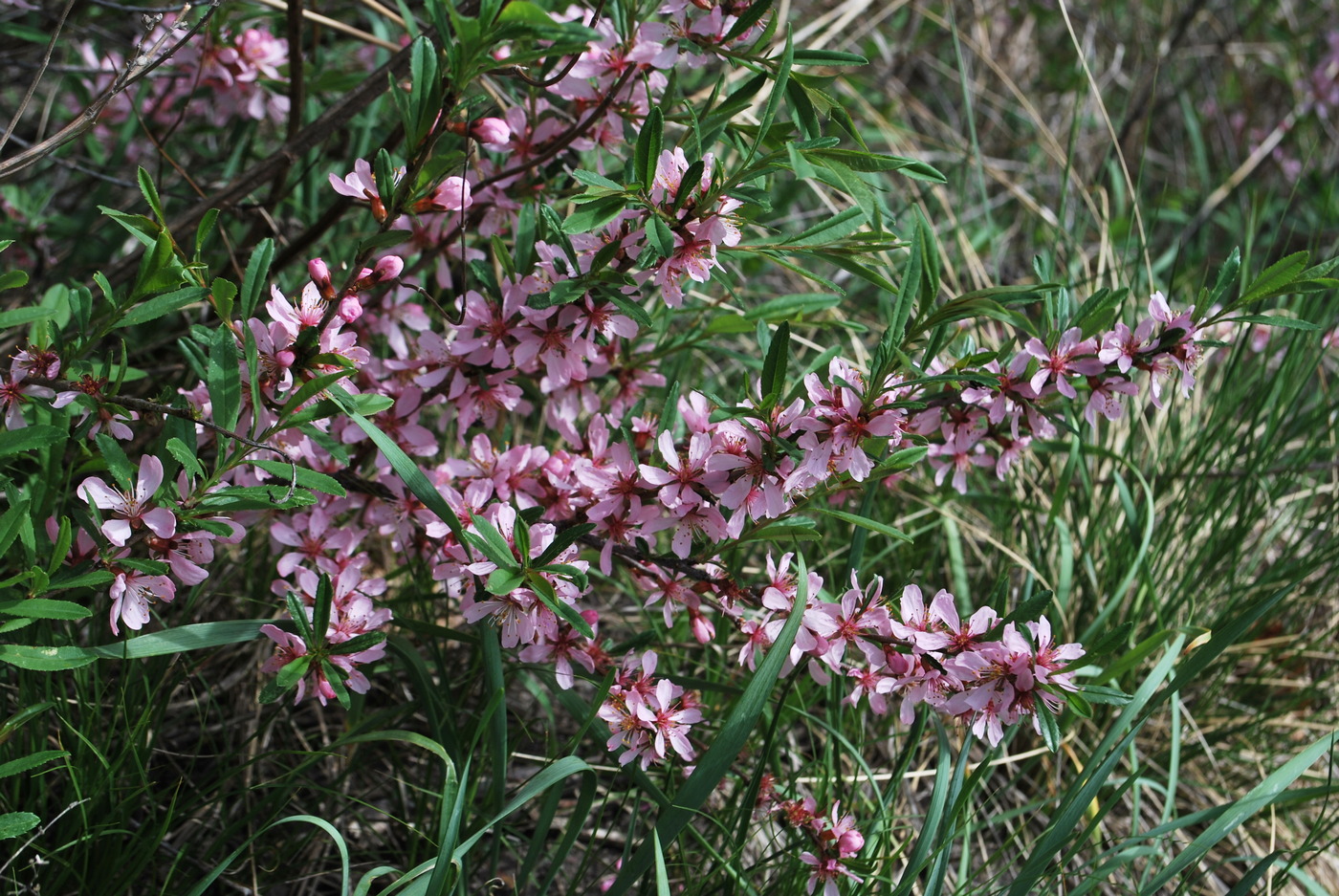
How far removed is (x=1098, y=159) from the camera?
3.73 metres

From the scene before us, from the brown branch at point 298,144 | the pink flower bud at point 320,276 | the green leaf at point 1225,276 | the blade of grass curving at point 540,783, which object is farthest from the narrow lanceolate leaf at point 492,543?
the green leaf at point 1225,276

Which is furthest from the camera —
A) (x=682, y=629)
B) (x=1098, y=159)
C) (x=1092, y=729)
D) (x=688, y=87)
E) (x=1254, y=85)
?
(x=1254, y=85)

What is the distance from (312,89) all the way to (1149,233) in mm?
1870

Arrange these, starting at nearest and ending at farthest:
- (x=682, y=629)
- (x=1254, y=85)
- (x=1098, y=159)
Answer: (x=682, y=629) → (x=1098, y=159) → (x=1254, y=85)

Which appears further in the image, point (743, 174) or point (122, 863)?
point (122, 863)

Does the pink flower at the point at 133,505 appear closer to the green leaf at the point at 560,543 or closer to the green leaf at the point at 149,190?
the green leaf at the point at 149,190

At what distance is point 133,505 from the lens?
1091 mm

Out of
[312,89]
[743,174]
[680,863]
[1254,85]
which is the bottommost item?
[680,863]

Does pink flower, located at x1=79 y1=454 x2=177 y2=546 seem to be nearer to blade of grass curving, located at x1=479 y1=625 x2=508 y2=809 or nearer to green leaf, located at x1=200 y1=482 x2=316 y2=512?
green leaf, located at x1=200 y1=482 x2=316 y2=512

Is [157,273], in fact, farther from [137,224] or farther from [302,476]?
[302,476]

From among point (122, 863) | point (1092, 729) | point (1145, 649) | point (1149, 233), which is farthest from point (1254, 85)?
point (122, 863)

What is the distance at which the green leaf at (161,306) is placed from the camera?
1.12 m

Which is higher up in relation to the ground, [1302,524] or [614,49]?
[614,49]

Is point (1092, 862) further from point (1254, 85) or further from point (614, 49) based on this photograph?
point (1254, 85)
